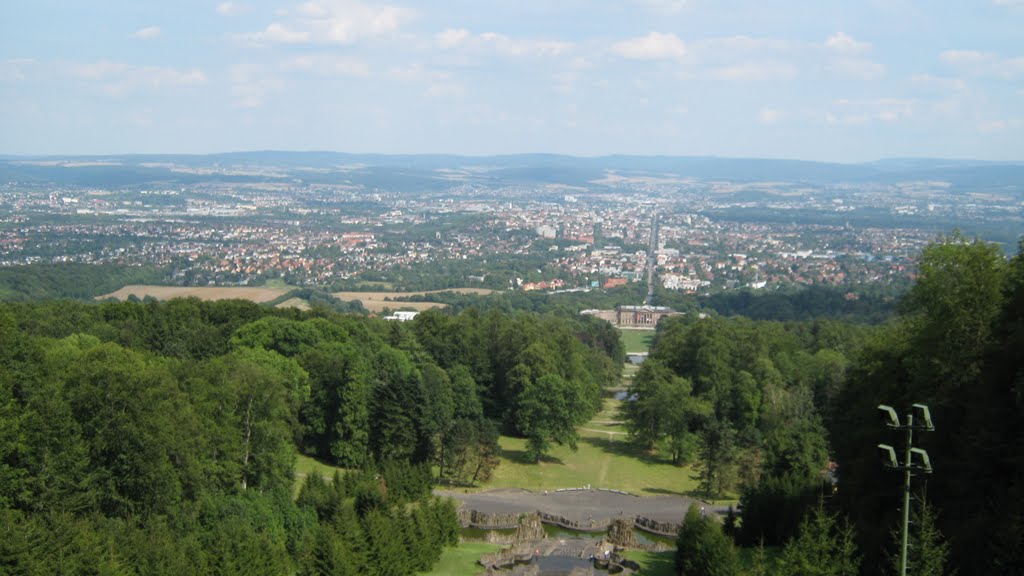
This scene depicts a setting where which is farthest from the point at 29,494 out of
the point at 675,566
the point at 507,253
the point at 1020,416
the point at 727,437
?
the point at 507,253

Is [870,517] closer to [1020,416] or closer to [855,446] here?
[855,446]

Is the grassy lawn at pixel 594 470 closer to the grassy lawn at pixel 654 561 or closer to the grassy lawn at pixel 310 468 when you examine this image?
the grassy lawn at pixel 310 468

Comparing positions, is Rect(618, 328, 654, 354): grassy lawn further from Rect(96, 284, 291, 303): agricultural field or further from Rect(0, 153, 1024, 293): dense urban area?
Rect(96, 284, 291, 303): agricultural field

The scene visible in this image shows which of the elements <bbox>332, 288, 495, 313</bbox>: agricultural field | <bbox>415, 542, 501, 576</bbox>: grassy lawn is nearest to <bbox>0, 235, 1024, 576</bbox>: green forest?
<bbox>415, 542, 501, 576</bbox>: grassy lawn

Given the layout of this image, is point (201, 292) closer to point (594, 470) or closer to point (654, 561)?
point (594, 470)

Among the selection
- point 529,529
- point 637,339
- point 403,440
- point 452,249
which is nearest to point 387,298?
point 637,339
